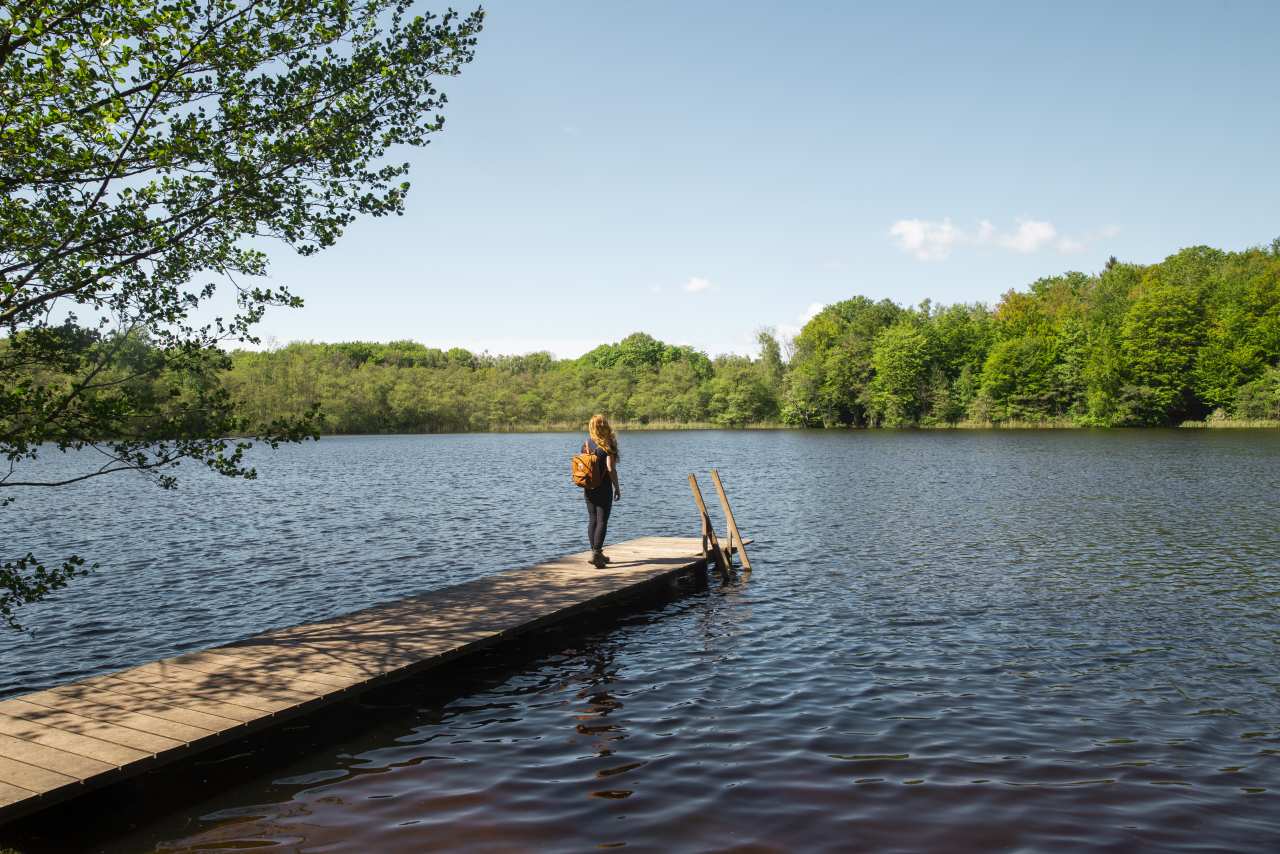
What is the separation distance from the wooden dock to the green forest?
66006 mm

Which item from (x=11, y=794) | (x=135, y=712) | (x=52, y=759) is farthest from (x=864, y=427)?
(x=11, y=794)

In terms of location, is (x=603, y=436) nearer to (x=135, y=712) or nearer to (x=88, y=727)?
(x=135, y=712)

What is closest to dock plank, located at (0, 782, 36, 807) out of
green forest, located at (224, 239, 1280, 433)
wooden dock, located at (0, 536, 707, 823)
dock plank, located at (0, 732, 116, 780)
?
wooden dock, located at (0, 536, 707, 823)

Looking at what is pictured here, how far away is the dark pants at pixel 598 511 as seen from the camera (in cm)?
1439

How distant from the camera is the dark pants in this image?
1439cm

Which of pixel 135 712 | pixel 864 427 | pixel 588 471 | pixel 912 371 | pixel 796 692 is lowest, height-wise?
pixel 796 692

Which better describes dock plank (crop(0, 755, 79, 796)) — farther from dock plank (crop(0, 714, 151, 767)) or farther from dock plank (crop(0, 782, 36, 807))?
dock plank (crop(0, 714, 151, 767))

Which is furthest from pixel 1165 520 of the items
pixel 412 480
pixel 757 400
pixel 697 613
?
pixel 757 400

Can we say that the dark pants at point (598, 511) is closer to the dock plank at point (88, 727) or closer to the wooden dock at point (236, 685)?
the wooden dock at point (236, 685)

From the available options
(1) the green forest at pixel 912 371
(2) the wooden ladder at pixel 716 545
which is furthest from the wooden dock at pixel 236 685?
(1) the green forest at pixel 912 371

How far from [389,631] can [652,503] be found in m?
21.8

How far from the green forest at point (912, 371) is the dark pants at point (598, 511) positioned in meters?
→ 63.9

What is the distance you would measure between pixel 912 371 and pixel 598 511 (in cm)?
9862

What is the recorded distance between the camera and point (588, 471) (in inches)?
555
